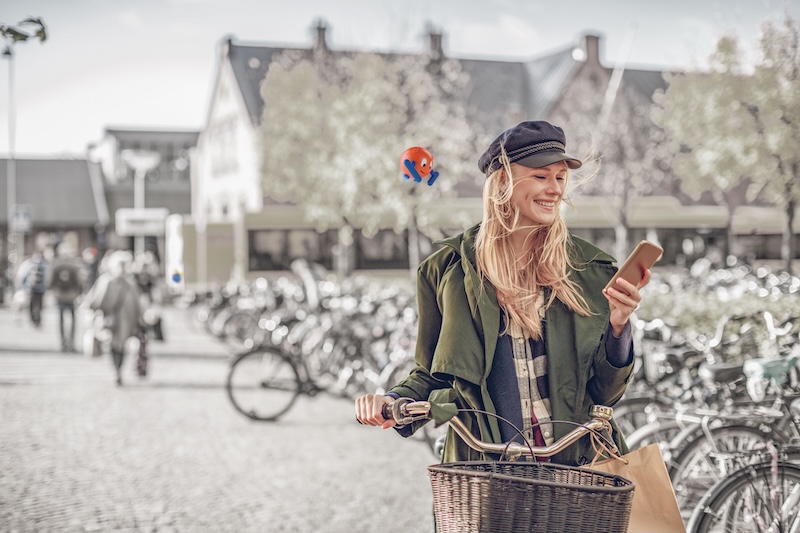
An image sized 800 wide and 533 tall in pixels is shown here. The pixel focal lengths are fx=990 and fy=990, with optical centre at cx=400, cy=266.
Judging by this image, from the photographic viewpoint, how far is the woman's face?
2.65 metres

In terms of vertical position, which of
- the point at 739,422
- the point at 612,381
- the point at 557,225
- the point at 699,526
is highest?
the point at 557,225

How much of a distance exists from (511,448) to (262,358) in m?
6.94

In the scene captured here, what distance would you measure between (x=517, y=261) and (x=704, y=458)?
2360mm

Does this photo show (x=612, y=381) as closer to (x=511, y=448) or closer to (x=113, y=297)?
(x=511, y=448)

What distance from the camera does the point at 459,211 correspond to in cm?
2369

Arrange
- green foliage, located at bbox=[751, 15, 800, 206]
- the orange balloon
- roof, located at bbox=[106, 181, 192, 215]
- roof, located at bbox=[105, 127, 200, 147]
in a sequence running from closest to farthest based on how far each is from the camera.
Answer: the orange balloon → green foliage, located at bbox=[751, 15, 800, 206] → roof, located at bbox=[106, 181, 192, 215] → roof, located at bbox=[105, 127, 200, 147]

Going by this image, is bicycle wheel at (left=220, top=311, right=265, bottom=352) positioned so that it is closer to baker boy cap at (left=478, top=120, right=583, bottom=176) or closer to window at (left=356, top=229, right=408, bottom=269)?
window at (left=356, top=229, right=408, bottom=269)

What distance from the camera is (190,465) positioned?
732 centimetres

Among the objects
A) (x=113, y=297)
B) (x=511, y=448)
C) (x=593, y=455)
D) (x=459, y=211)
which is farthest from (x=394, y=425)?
(x=459, y=211)

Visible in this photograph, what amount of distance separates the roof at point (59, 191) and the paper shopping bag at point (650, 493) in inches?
1992

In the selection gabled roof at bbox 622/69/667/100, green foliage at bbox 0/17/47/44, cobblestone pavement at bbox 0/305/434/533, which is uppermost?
gabled roof at bbox 622/69/667/100

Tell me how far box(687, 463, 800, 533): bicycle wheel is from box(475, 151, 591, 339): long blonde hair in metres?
1.26

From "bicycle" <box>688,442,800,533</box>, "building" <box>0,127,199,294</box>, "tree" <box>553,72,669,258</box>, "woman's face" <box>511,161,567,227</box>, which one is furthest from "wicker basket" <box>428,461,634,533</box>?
"building" <box>0,127,199,294</box>

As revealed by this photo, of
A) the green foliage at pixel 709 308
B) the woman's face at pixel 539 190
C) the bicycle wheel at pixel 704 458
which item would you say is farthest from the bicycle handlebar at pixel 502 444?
the green foliage at pixel 709 308
